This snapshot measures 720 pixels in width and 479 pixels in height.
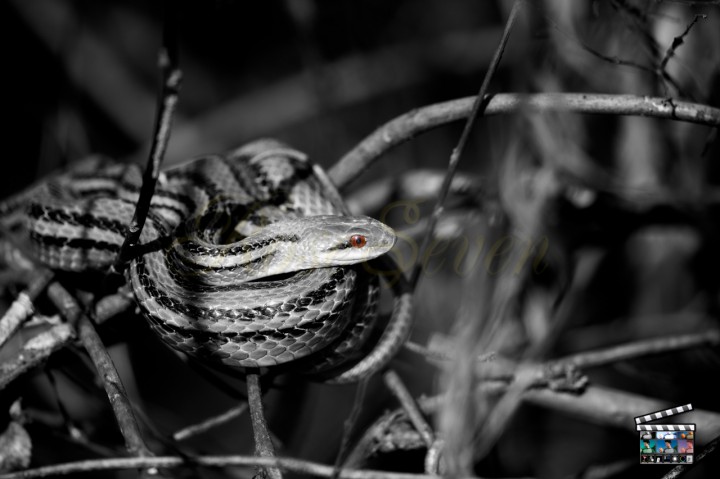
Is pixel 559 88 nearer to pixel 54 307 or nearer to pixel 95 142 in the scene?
pixel 54 307

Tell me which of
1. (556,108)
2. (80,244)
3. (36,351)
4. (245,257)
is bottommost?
(36,351)

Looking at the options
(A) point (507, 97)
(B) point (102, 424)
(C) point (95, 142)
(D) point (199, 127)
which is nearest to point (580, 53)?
(A) point (507, 97)

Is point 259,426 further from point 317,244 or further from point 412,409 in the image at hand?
point 317,244

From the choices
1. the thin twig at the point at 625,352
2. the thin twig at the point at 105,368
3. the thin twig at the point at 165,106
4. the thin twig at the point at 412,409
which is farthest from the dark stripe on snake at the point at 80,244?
the thin twig at the point at 625,352

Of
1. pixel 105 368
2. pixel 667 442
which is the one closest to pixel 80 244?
pixel 105 368

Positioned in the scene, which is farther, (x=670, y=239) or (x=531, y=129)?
(x=670, y=239)

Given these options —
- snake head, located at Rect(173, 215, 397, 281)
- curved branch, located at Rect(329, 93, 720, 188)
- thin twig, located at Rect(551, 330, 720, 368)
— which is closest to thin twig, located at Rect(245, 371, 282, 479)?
snake head, located at Rect(173, 215, 397, 281)

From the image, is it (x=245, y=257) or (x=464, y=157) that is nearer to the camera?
(x=245, y=257)
